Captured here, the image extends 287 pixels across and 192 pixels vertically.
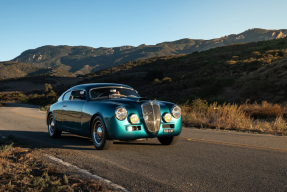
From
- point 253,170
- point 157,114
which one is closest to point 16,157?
point 157,114

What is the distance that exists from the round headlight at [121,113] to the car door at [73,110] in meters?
1.61

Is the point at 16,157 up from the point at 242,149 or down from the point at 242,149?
up

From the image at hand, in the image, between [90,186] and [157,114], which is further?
[157,114]

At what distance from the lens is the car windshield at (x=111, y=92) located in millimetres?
8320

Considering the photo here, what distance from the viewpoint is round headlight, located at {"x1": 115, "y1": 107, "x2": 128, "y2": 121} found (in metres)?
6.88

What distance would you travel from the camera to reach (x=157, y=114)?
7223 mm

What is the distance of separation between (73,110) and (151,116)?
2556 millimetres

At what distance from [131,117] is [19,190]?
126 inches

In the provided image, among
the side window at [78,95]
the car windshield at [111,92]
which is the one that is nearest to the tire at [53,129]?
the side window at [78,95]

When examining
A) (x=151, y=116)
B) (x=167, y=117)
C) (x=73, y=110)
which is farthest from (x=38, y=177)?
(x=73, y=110)

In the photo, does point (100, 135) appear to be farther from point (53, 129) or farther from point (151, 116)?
point (53, 129)

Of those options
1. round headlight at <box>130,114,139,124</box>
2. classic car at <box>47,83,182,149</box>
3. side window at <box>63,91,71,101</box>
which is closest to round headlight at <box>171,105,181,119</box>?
classic car at <box>47,83,182,149</box>

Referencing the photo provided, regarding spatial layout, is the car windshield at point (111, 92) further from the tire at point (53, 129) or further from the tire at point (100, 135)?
the tire at point (53, 129)

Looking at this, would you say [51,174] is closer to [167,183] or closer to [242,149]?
[167,183]
